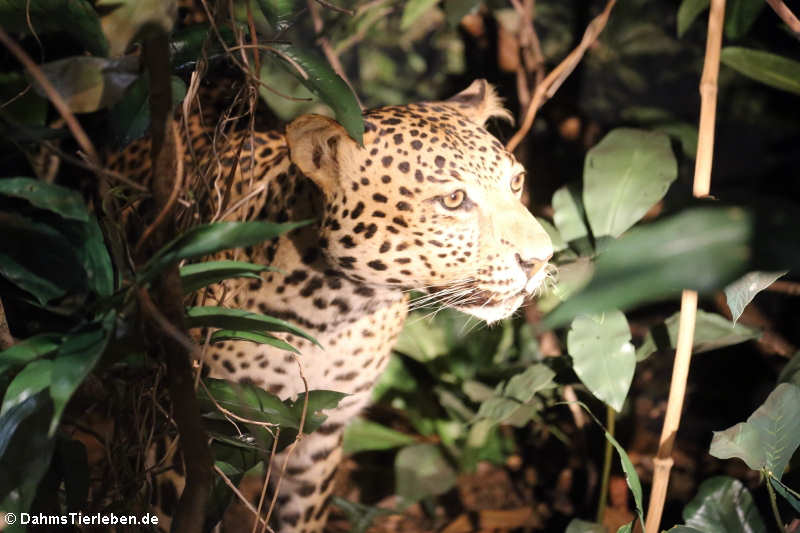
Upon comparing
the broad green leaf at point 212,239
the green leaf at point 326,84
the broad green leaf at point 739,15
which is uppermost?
the broad green leaf at point 739,15

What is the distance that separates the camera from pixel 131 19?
101cm

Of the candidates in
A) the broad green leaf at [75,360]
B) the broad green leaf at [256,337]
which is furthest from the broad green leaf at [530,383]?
the broad green leaf at [75,360]

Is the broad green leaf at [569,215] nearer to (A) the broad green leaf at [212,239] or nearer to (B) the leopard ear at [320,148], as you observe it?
(B) the leopard ear at [320,148]

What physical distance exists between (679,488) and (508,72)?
5.95 ft

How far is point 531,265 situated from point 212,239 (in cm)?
80

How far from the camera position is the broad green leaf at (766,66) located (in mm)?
1813

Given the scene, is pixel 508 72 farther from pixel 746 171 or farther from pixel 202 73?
pixel 202 73

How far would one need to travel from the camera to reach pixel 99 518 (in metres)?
1.35

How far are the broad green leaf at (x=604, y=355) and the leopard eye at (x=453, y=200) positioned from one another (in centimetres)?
40

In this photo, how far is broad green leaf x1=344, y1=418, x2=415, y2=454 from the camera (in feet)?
9.37

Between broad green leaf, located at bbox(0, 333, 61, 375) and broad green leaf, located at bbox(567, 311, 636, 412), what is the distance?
1.07 metres

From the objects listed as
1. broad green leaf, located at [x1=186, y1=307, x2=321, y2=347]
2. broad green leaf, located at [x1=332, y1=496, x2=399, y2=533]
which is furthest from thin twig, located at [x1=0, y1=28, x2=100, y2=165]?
broad green leaf, located at [x1=332, y1=496, x2=399, y2=533]

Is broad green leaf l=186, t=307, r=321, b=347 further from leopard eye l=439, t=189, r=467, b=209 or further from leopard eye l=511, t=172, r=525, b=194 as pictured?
leopard eye l=511, t=172, r=525, b=194

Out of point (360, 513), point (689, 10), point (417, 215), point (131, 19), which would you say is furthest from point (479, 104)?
point (360, 513)
